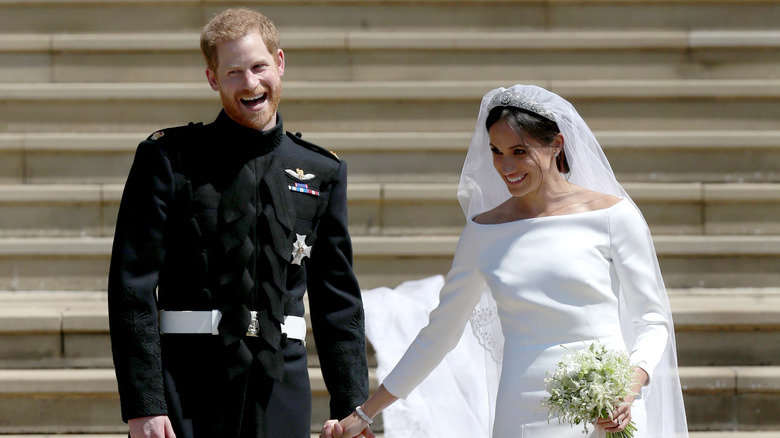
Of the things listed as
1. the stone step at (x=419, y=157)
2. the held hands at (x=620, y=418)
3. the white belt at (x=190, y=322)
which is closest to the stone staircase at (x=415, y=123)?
the stone step at (x=419, y=157)

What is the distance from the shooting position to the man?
2697 millimetres

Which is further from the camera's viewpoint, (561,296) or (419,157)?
(419,157)

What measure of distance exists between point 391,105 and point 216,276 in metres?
3.44

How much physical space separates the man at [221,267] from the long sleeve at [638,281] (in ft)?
2.82

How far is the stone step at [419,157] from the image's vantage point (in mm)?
5781

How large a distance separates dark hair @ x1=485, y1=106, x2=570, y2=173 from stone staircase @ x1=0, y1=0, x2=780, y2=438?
2.10 metres

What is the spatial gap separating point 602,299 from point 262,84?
1.10 m

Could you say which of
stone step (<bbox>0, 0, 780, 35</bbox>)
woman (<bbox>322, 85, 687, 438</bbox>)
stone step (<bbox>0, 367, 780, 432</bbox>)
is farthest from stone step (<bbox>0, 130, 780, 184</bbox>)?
woman (<bbox>322, 85, 687, 438</bbox>)

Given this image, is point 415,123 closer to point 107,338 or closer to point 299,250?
point 107,338

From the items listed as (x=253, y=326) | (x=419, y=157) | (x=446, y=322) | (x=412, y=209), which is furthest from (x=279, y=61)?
(x=419, y=157)

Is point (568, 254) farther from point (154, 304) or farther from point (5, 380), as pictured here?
point (5, 380)

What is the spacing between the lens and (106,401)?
4.60 meters

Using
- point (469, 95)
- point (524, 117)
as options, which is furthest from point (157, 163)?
point (469, 95)

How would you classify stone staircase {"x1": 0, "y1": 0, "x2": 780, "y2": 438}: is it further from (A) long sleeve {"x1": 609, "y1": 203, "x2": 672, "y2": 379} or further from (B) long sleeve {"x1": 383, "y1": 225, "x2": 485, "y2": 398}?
(A) long sleeve {"x1": 609, "y1": 203, "x2": 672, "y2": 379}
